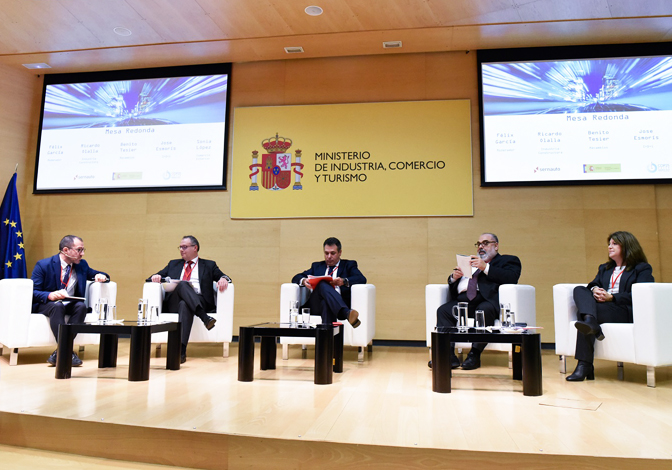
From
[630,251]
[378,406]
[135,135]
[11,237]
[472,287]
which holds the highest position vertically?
[135,135]

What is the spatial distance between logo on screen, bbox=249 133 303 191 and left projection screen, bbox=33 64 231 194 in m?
0.37

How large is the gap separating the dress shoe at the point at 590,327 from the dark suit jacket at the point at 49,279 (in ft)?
12.8

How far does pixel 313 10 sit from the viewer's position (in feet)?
16.1

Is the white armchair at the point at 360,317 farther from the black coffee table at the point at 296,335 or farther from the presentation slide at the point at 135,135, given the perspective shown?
the presentation slide at the point at 135,135

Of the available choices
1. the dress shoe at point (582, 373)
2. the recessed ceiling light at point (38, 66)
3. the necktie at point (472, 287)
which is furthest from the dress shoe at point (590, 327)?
the recessed ceiling light at point (38, 66)

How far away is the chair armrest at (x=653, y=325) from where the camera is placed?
3.37 m

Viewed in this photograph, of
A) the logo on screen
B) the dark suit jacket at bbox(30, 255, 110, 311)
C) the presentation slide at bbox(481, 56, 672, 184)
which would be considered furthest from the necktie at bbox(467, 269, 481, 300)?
the dark suit jacket at bbox(30, 255, 110, 311)

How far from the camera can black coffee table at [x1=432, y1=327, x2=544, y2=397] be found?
3.04 meters

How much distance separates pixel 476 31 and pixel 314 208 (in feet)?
7.97

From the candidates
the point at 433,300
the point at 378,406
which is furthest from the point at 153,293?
the point at 378,406

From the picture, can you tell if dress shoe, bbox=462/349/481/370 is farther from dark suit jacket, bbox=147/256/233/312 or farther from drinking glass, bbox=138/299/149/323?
drinking glass, bbox=138/299/149/323

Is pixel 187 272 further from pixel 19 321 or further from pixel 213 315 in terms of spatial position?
pixel 19 321

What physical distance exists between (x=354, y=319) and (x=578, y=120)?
10.8ft

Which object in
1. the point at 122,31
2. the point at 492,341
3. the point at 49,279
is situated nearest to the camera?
the point at 492,341
